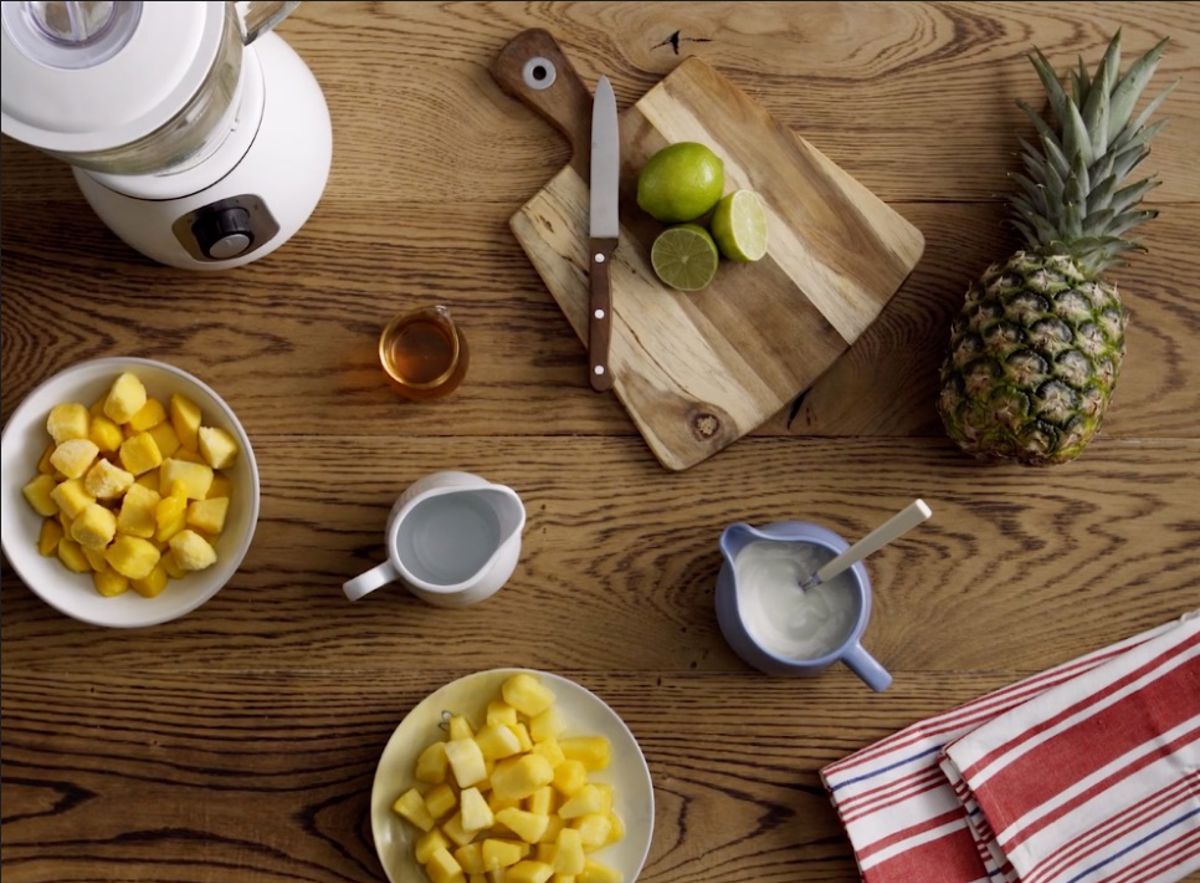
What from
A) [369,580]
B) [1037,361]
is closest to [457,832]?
[369,580]

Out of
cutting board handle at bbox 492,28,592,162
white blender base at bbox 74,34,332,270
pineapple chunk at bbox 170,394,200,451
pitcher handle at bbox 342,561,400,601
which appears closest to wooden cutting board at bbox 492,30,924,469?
cutting board handle at bbox 492,28,592,162

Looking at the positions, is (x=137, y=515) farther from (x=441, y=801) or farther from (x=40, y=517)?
(x=441, y=801)

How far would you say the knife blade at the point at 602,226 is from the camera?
137 cm

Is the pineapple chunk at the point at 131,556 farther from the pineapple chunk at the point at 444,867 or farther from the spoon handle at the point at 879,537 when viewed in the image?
the spoon handle at the point at 879,537

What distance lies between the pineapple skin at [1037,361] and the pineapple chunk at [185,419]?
2.98 feet

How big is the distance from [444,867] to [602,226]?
2.60 ft

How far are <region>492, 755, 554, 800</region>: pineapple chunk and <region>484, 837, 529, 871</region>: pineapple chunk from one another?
0.05m

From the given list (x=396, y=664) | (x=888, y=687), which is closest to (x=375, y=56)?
(x=396, y=664)

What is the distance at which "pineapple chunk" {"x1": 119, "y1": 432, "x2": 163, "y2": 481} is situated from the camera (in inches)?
49.7

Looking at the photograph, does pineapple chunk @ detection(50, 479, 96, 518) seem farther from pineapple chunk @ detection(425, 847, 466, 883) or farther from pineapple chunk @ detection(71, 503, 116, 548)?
pineapple chunk @ detection(425, 847, 466, 883)

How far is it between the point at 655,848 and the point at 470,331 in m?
0.70

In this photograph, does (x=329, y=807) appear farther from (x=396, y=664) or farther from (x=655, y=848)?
(x=655, y=848)

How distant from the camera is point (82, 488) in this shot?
1247 millimetres

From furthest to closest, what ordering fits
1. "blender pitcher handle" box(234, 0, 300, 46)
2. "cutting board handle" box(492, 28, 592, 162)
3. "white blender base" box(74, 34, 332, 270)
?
1. "cutting board handle" box(492, 28, 592, 162)
2. "white blender base" box(74, 34, 332, 270)
3. "blender pitcher handle" box(234, 0, 300, 46)
